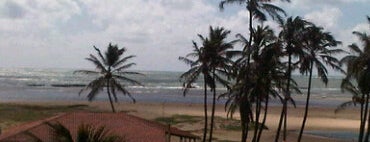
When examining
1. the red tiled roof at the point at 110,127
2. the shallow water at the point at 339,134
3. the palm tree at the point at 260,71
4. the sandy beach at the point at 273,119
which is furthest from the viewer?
the shallow water at the point at 339,134

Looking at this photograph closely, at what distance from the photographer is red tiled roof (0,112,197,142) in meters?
27.1

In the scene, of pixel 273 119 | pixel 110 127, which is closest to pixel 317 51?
pixel 110 127

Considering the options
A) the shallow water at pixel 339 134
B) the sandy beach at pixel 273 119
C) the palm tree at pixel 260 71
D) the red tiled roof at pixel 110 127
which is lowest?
the shallow water at pixel 339 134

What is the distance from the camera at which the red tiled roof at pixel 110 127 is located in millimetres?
27078

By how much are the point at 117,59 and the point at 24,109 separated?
30579 mm

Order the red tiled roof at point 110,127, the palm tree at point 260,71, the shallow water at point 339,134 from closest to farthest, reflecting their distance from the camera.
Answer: the red tiled roof at point 110,127 < the palm tree at point 260,71 < the shallow water at point 339,134

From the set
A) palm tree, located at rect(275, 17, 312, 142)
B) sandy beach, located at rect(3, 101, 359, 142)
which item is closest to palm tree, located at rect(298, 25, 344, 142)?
palm tree, located at rect(275, 17, 312, 142)

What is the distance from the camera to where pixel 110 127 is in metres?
28.5

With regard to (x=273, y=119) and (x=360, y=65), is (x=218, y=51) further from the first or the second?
(x=273, y=119)

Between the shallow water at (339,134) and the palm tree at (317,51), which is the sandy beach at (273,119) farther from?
the palm tree at (317,51)

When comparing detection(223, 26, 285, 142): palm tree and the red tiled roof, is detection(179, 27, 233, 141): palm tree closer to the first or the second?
detection(223, 26, 285, 142): palm tree

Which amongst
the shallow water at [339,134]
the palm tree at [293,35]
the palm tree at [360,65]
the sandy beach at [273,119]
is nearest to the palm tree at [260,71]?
the palm tree at [293,35]

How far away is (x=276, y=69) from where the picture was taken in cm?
3891

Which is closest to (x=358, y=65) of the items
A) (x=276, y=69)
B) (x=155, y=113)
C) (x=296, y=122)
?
(x=276, y=69)
